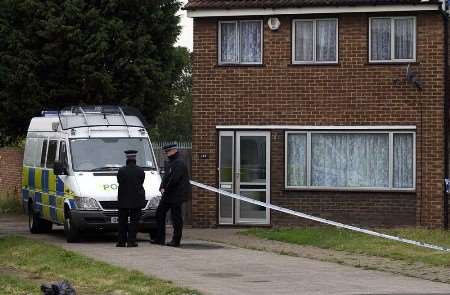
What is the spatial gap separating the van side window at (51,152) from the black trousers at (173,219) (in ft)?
10.6

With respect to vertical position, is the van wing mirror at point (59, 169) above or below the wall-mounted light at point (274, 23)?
below

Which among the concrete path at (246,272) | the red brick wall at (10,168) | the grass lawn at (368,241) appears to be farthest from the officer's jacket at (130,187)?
Answer: the red brick wall at (10,168)

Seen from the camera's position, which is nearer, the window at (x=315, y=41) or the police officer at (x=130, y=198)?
the police officer at (x=130, y=198)

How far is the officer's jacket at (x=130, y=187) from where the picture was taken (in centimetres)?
1944

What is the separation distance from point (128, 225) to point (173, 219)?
795 mm

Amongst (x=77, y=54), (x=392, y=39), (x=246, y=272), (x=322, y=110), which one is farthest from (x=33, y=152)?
(x=246, y=272)

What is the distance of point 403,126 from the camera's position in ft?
80.0

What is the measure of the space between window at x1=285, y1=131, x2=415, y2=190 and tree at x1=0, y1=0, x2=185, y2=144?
6230 mm

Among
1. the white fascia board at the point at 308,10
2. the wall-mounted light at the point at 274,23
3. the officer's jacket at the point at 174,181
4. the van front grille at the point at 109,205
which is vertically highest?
the white fascia board at the point at 308,10

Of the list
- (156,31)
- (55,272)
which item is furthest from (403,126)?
(55,272)

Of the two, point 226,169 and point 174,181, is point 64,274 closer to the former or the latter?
point 174,181

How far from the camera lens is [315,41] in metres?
24.9

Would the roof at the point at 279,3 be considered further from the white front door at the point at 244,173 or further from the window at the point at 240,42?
the white front door at the point at 244,173

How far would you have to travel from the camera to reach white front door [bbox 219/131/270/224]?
2516 cm
